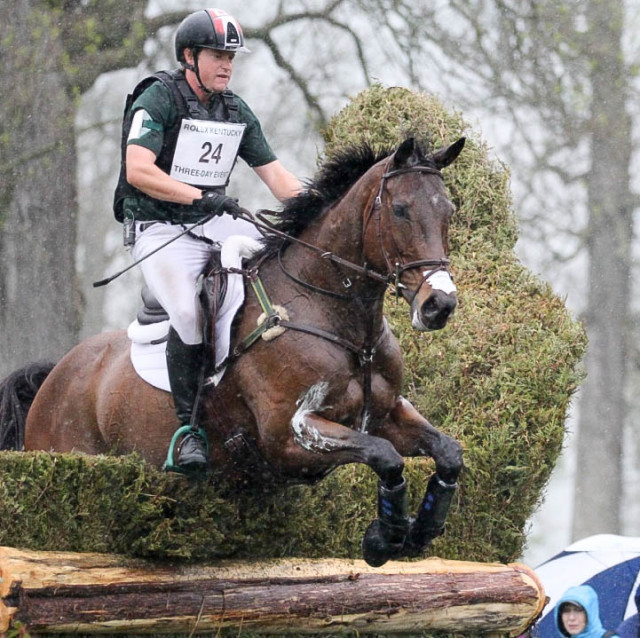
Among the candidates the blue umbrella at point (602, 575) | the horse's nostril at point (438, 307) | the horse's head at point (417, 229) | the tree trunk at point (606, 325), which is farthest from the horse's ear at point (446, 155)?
the tree trunk at point (606, 325)

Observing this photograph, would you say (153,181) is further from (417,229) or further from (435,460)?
(435,460)

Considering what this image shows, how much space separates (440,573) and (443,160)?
2.57m

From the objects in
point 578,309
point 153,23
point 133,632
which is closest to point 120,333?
point 133,632

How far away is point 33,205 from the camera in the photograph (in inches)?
443

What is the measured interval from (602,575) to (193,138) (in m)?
4.78

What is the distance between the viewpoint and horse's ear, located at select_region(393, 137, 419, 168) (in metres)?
5.08

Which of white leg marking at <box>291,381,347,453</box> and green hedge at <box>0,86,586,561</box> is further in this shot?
green hedge at <box>0,86,586,561</box>

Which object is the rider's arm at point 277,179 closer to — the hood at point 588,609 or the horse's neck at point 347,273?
the horse's neck at point 347,273

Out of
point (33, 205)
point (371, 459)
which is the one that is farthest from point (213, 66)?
point (33, 205)

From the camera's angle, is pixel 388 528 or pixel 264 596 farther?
pixel 264 596

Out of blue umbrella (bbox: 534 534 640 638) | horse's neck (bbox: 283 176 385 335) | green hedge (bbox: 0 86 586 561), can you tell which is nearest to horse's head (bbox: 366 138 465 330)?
horse's neck (bbox: 283 176 385 335)

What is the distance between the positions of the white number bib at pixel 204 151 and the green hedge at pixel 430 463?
0.96 metres

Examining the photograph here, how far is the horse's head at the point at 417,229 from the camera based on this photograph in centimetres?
477

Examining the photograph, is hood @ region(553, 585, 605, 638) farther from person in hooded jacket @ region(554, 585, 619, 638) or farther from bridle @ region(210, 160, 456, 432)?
bridle @ region(210, 160, 456, 432)
